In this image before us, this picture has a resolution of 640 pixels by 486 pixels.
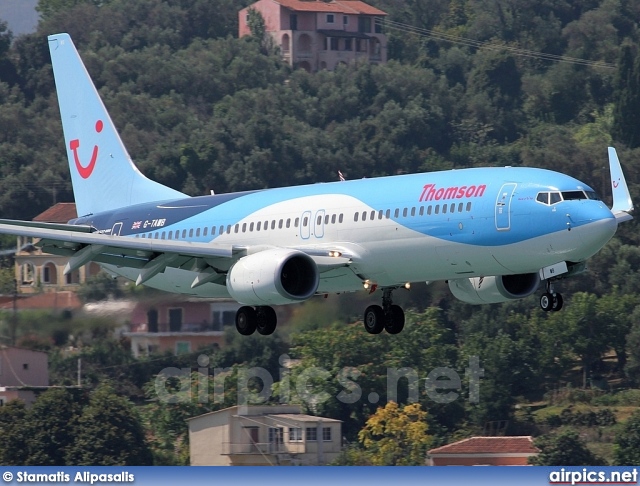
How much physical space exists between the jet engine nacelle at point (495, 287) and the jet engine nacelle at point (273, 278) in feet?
15.6

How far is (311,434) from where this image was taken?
99125 mm

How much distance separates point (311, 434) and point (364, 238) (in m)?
52.0

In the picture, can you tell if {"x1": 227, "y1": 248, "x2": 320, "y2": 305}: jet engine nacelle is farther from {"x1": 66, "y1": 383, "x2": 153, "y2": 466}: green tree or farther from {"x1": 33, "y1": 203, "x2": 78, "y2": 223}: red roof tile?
{"x1": 33, "y1": 203, "x2": 78, "y2": 223}: red roof tile

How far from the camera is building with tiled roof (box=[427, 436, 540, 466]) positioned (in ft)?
313

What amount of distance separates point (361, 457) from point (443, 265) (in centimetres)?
5456

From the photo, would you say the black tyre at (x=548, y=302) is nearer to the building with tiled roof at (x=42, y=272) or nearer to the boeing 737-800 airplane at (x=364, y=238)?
the boeing 737-800 airplane at (x=364, y=238)

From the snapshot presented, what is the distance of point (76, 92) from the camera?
6194 centimetres

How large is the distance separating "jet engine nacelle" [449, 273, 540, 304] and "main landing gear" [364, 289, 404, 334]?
6.24ft

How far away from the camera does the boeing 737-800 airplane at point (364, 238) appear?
Result: 45.4 metres

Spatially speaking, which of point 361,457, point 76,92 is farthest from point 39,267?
point 76,92

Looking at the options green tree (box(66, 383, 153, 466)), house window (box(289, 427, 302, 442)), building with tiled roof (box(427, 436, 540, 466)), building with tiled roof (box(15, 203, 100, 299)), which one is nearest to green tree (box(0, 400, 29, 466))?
green tree (box(66, 383, 153, 466))

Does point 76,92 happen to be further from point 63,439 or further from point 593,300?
point 593,300

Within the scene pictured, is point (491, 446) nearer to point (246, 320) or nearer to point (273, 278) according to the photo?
point (246, 320)

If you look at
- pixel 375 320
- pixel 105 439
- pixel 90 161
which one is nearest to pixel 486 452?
pixel 105 439
